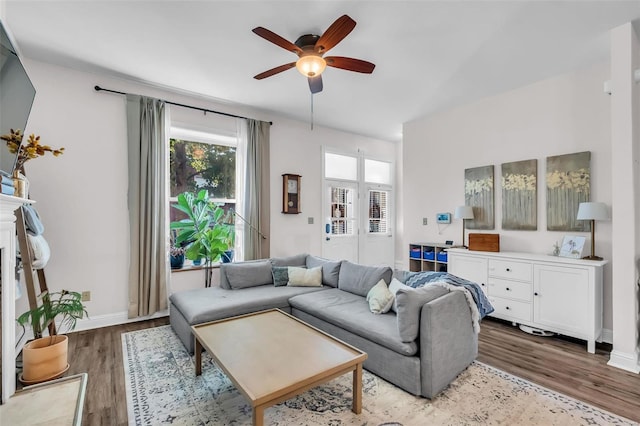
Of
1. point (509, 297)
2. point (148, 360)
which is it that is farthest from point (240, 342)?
point (509, 297)

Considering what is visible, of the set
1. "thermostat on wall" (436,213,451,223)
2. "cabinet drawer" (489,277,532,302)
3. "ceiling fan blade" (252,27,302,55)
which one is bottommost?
"cabinet drawer" (489,277,532,302)

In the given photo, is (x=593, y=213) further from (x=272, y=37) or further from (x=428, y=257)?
(x=272, y=37)

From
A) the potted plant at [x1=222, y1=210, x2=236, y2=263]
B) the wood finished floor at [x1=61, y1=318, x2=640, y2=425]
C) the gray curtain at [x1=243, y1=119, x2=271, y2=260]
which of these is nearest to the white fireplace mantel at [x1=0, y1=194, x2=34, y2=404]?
the wood finished floor at [x1=61, y1=318, x2=640, y2=425]

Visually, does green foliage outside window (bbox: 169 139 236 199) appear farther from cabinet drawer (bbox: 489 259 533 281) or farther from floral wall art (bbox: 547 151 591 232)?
floral wall art (bbox: 547 151 591 232)

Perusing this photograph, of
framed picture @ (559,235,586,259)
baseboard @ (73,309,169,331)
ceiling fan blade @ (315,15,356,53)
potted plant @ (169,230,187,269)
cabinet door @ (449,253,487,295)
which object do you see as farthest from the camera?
potted plant @ (169,230,187,269)

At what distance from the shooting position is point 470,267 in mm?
3926

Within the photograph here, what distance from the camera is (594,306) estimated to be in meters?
2.91

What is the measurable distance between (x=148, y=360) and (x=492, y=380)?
2960 mm

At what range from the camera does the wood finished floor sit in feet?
6.88

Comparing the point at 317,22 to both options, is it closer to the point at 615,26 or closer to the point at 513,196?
the point at 615,26

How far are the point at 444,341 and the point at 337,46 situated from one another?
2.81 meters

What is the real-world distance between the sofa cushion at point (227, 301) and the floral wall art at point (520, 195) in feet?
8.78

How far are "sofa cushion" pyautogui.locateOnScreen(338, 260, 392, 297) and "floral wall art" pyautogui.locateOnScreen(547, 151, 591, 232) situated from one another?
7.07 feet

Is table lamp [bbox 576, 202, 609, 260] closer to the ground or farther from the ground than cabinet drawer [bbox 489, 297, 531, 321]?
farther from the ground
